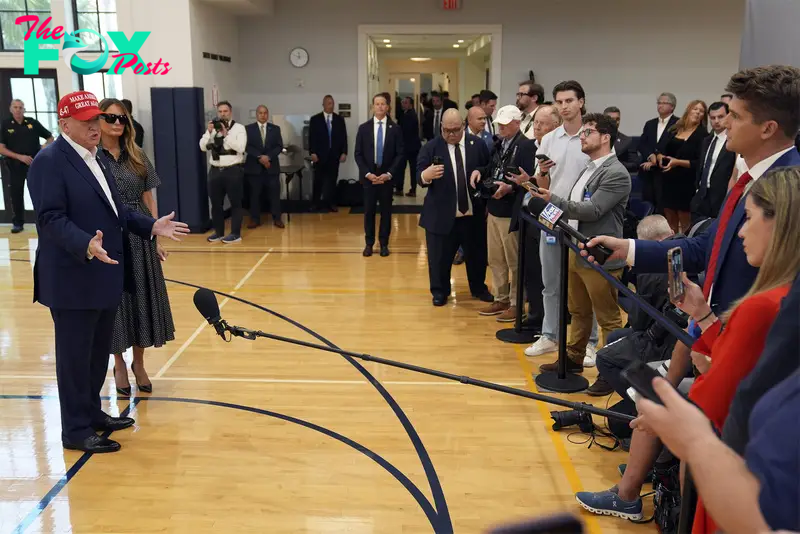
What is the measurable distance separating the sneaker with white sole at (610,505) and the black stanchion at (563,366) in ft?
4.50

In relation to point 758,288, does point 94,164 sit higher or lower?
higher

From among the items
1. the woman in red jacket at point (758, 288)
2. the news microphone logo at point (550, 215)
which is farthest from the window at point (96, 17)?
the woman in red jacket at point (758, 288)

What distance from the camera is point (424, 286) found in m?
7.81

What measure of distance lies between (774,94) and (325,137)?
409 inches

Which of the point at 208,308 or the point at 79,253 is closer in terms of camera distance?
the point at 208,308

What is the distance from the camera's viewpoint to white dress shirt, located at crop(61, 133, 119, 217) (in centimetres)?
380

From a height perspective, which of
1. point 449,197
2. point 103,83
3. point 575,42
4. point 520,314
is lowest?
point 520,314

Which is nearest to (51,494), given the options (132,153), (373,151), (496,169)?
(132,153)

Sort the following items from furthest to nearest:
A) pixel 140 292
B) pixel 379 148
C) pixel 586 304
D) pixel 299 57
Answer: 1. pixel 299 57
2. pixel 379 148
3. pixel 586 304
4. pixel 140 292

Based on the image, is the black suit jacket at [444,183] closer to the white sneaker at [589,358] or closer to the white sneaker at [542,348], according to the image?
the white sneaker at [542,348]

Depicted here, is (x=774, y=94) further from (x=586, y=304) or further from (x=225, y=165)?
(x=225, y=165)

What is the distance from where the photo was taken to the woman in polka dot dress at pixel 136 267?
447cm

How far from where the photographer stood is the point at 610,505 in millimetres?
3420

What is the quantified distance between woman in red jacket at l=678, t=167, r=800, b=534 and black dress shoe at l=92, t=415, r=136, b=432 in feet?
11.2
